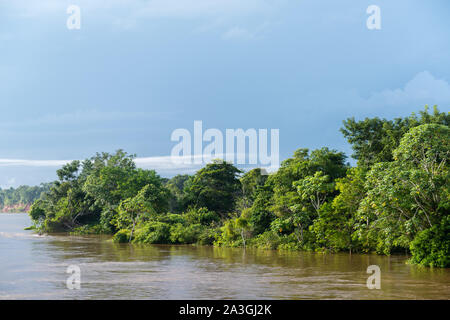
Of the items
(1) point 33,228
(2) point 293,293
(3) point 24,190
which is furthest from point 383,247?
(3) point 24,190

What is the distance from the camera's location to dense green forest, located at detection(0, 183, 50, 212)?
125 metres

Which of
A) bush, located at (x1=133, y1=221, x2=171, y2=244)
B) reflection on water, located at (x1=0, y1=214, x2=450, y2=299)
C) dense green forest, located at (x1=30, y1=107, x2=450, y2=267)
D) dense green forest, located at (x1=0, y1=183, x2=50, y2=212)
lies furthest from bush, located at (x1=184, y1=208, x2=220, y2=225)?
dense green forest, located at (x1=0, y1=183, x2=50, y2=212)

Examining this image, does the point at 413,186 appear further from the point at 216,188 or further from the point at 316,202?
the point at 216,188

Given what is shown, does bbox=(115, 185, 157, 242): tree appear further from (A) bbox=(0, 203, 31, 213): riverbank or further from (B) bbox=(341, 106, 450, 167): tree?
(A) bbox=(0, 203, 31, 213): riverbank

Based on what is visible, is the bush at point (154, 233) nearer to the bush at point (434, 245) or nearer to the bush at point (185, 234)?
the bush at point (185, 234)

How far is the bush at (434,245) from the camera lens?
53.0 feet

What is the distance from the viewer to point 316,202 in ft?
76.0

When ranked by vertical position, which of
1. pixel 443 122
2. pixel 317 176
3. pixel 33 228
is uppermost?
pixel 443 122

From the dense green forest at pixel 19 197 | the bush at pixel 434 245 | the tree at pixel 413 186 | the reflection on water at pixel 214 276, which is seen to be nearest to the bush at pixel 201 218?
the reflection on water at pixel 214 276

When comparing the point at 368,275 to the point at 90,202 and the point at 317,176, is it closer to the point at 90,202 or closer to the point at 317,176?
the point at 317,176

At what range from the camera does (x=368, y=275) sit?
15.5 m

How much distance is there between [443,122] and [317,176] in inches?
248

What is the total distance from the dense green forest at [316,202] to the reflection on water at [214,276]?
1.21 meters

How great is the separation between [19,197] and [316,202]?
12402cm
